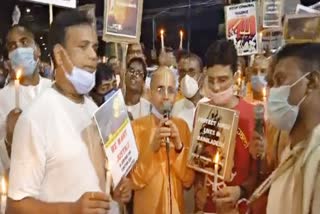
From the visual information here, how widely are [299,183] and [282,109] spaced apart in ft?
1.00

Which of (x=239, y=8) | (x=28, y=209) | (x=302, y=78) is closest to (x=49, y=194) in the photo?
(x=28, y=209)

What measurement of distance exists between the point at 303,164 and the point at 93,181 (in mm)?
813

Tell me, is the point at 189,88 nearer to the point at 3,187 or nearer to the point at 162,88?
the point at 162,88

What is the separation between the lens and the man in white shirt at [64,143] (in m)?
2.13

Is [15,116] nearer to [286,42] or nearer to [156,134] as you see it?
[156,134]

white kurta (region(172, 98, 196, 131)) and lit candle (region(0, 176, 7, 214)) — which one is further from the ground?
white kurta (region(172, 98, 196, 131))

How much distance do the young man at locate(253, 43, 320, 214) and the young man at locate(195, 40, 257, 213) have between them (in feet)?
2.05

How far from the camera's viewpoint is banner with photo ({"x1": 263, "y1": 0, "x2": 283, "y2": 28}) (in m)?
6.34

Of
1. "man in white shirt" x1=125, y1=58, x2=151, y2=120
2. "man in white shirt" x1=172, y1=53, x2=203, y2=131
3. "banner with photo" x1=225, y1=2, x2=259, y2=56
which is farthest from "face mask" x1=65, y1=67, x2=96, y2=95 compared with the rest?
"banner with photo" x1=225, y1=2, x2=259, y2=56

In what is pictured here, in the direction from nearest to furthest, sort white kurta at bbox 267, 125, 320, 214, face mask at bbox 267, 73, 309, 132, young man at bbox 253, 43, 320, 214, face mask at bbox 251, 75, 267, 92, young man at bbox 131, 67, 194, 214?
white kurta at bbox 267, 125, 320, 214 → young man at bbox 253, 43, 320, 214 → face mask at bbox 267, 73, 309, 132 → young man at bbox 131, 67, 194, 214 → face mask at bbox 251, 75, 267, 92

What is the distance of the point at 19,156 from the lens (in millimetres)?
2141

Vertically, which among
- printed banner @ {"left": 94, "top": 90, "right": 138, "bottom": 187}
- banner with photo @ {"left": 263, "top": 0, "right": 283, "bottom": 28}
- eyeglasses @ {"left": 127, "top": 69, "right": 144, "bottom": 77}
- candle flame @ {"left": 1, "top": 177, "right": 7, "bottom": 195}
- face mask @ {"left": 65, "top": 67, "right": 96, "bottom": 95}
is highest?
banner with photo @ {"left": 263, "top": 0, "right": 283, "bottom": 28}

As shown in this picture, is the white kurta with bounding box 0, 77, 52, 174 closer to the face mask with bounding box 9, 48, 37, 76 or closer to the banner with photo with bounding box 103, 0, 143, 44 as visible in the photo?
the face mask with bounding box 9, 48, 37, 76

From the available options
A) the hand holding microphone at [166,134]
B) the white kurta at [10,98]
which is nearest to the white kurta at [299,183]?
the hand holding microphone at [166,134]
